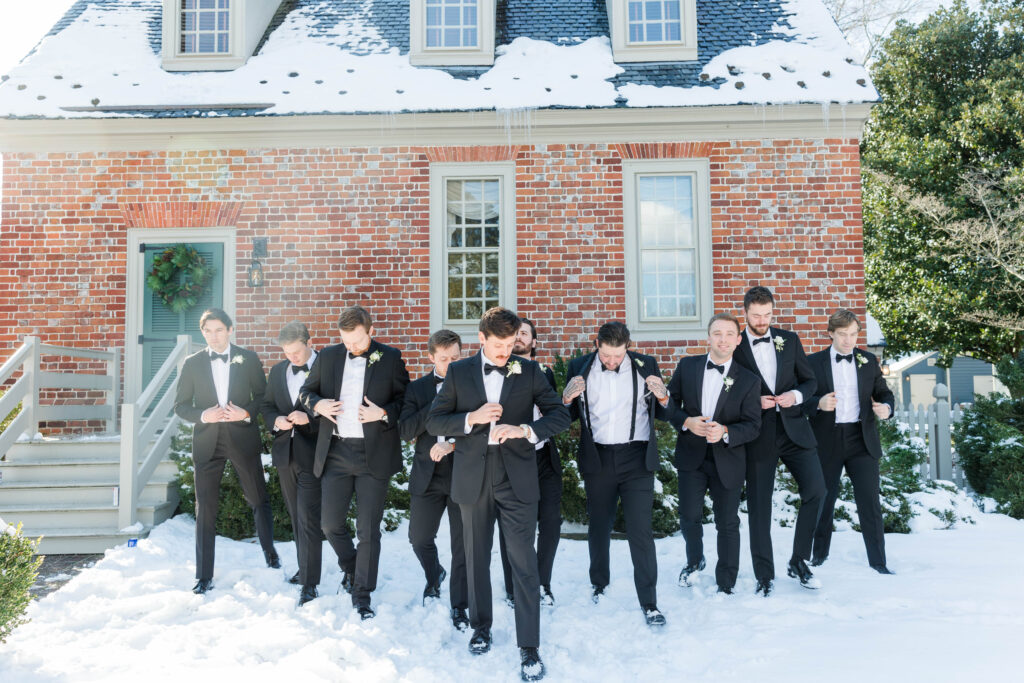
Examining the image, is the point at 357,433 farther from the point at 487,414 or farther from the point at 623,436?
the point at 623,436

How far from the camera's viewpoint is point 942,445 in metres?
9.58

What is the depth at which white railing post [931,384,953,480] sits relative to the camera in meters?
9.53

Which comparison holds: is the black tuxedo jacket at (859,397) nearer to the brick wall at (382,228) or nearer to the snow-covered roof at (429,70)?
the brick wall at (382,228)

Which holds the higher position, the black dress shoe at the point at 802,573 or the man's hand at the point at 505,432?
the man's hand at the point at 505,432

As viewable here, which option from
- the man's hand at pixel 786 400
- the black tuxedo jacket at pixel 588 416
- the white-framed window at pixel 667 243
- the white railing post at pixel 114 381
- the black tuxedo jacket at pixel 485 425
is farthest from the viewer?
the white-framed window at pixel 667 243

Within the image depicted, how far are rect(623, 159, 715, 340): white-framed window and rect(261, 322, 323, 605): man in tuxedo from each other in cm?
460

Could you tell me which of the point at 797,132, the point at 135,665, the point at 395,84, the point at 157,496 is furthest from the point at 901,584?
the point at 395,84

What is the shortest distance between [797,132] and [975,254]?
8638mm

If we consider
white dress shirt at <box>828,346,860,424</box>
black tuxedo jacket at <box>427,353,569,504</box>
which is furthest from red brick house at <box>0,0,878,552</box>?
black tuxedo jacket at <box>427,353,569,504</box>

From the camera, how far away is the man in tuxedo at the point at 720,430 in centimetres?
491

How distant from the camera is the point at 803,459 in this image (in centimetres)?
512

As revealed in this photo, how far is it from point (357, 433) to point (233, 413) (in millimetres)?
1062

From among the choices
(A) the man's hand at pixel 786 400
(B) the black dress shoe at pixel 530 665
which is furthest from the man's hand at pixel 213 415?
(A) the man's hand at pixel 786 400

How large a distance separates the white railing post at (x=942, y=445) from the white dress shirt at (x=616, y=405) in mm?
6678
